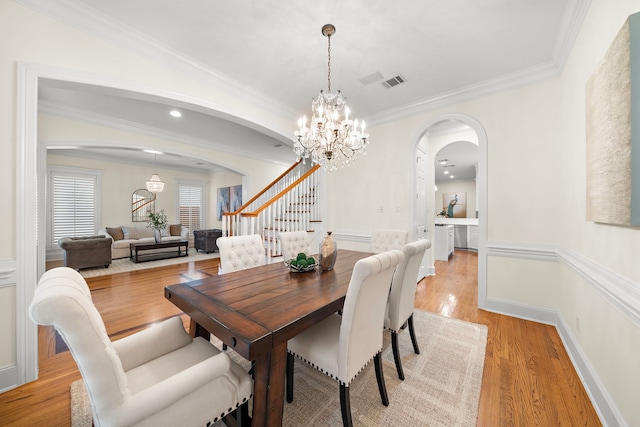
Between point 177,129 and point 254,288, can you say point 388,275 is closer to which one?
point 254,288

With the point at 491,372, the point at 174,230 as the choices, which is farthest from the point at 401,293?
the point at 174,230

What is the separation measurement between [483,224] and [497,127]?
4.00 ft

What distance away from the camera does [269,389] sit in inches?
41.8

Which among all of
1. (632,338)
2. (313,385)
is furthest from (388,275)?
(632,338)

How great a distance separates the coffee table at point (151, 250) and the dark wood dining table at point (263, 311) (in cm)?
549

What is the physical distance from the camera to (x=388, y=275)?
143cm

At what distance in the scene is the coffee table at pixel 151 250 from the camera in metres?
5.92

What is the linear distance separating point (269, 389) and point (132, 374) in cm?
67

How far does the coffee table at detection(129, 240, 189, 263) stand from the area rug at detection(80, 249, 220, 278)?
0.21 m

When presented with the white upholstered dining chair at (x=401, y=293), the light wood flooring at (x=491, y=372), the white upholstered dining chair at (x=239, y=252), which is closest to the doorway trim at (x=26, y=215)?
the light wood flooring at (x=491, y=372)

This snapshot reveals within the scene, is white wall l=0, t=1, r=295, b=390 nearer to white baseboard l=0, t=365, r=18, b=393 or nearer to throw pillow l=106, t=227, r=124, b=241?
white baseboard l=0, t=365, r=18, b=393

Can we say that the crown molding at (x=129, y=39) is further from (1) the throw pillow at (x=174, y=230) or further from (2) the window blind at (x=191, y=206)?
(2) the window blind at (x=191, y=206)

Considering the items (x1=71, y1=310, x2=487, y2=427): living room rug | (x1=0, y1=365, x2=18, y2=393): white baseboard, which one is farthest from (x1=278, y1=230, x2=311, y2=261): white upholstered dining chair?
(x1=0, y1=365, x2=18, y2=393): white baseboard

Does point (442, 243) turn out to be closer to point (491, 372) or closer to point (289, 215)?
point (289, 215)
